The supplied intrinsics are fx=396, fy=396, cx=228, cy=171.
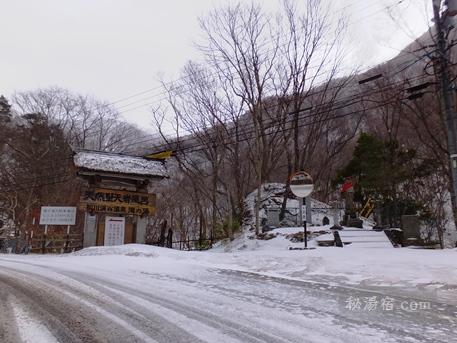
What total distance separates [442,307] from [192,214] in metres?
41.1

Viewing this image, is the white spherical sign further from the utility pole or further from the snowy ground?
the utility pole

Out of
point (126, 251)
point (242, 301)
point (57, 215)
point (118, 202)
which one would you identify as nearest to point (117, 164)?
point (118, 202)

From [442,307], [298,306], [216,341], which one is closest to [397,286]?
[442,307]

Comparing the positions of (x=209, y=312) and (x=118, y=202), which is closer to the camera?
(x=209, y=312)

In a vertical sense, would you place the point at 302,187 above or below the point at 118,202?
below

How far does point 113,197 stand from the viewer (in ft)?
70.2

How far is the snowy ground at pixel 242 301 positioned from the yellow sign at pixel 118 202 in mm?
9272

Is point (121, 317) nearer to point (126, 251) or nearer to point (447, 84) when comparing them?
point (126, 251)

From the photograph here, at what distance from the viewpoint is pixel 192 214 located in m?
46.5

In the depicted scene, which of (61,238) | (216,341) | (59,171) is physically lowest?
(216,341)

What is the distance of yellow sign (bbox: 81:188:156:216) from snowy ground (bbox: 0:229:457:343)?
927cm

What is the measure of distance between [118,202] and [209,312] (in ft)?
54.9

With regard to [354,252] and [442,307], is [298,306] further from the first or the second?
[354,252]

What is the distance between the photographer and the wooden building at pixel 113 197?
68.6 feet
